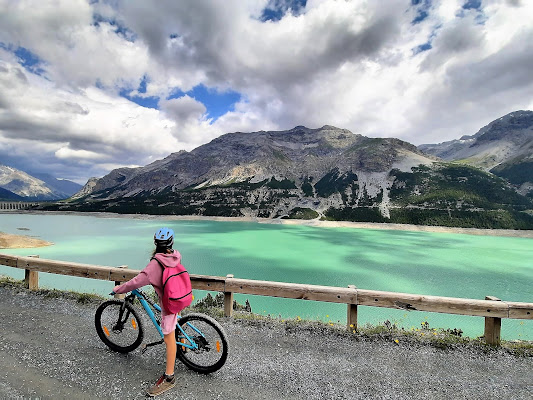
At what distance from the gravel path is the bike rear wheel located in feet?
0.69

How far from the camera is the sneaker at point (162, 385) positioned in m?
4.06

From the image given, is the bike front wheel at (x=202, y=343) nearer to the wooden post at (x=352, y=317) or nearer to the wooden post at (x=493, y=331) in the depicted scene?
the wooden post at (x=352, y=317)

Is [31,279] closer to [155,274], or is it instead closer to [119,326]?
[119,326]

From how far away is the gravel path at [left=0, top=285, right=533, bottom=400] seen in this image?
417 cm

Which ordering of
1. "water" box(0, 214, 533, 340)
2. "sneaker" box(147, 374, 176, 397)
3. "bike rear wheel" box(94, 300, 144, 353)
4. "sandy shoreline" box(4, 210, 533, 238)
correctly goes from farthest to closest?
1. "sandy shoreline" box(4, 210, 533, 238)
2. "water" box(0, 214, 533, 340)
3. "bike rear wheel" box(94, 300, 144, 353)
4. "sneaker" box(147, 374, 176, 397)

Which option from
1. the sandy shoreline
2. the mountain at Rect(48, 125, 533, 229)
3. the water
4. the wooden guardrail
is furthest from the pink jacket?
the mountain at Rect(48, 125, 533, 229)

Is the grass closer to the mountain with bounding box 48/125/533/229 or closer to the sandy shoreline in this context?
the sandy shoreline

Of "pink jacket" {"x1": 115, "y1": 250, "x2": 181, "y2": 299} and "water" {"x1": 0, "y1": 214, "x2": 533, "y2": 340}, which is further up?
"pink jacket" {"x1": 115, "y1": 250, "x2": 181, "y2": 299}

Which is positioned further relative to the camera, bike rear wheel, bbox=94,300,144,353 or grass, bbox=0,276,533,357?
grass, bbox=0,276,533,357

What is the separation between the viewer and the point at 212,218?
12494 cm

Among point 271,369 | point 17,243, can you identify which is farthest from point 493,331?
point 17,243

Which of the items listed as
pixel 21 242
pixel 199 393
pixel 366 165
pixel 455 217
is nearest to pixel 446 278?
pixel 199 393

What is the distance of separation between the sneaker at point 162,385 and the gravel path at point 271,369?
3.8 inches

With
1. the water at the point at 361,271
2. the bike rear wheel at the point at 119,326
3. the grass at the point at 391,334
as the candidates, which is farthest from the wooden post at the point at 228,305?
the water at the point at 361,271
